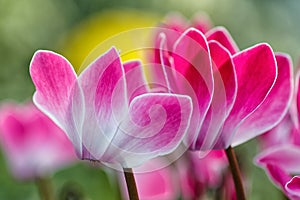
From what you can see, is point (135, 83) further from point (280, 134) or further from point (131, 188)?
point (280, 134)

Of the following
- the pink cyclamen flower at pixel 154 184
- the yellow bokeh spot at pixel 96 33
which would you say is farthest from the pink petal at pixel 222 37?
the yellow bokeh spot at pixel 96 33

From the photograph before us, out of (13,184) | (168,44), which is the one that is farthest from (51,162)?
(168,44)


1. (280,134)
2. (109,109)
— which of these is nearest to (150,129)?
(109,109)

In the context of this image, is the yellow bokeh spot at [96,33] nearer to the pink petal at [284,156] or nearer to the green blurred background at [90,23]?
the green blurred background at [90,23]

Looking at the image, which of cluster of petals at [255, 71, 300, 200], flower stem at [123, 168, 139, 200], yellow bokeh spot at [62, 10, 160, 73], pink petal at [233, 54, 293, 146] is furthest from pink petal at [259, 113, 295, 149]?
yellow bokeh spot at [62, 10, 160, 73]

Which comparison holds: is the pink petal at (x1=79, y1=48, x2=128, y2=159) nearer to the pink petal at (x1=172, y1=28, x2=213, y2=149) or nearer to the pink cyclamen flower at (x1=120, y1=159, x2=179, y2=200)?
the pink petal at (x1=172, y1=28, x2=213, y2=149)
